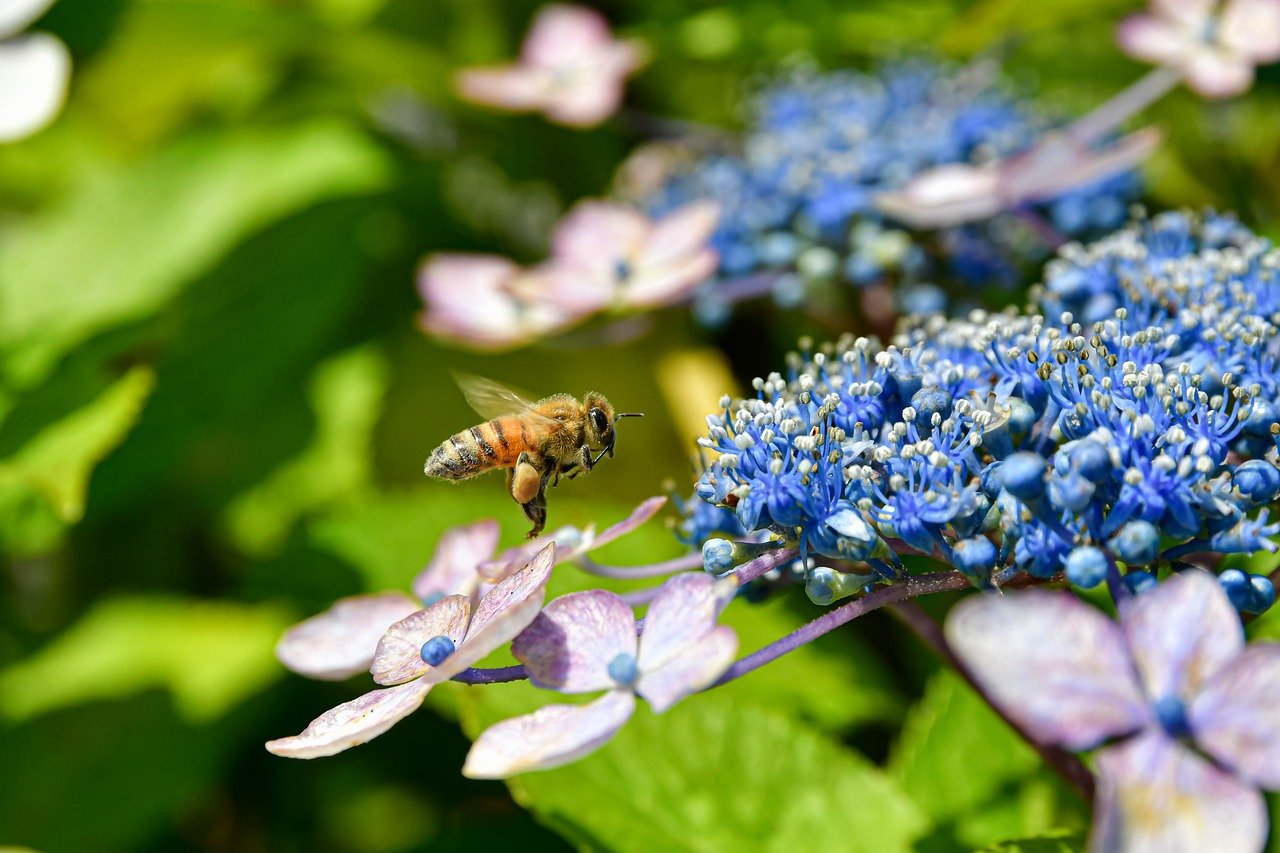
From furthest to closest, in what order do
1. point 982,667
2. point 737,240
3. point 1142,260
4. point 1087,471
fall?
point 737,240 → point 1142,260 → point 1087,471 → point 982,667

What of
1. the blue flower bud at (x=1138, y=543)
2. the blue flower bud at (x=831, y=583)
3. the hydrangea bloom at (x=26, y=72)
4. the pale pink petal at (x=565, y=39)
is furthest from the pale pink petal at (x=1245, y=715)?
the pale pink petal at (x=565, y=39)

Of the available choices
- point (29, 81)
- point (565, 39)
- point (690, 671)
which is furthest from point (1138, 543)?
point (565, 39)

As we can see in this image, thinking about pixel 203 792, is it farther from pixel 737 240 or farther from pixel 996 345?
pixel 996 345

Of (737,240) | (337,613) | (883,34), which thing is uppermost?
(883,34)

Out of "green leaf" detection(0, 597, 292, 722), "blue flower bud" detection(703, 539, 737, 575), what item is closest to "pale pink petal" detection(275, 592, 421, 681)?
"blue flower bud" detection(703, 539, 737, 575)

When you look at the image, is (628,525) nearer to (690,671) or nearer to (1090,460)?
(690,671)

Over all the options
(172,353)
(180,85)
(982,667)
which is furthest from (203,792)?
(982,667)

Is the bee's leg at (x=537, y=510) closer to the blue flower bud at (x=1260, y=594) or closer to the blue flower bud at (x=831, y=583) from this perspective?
the blue flower bud at (x=831, y=583)
